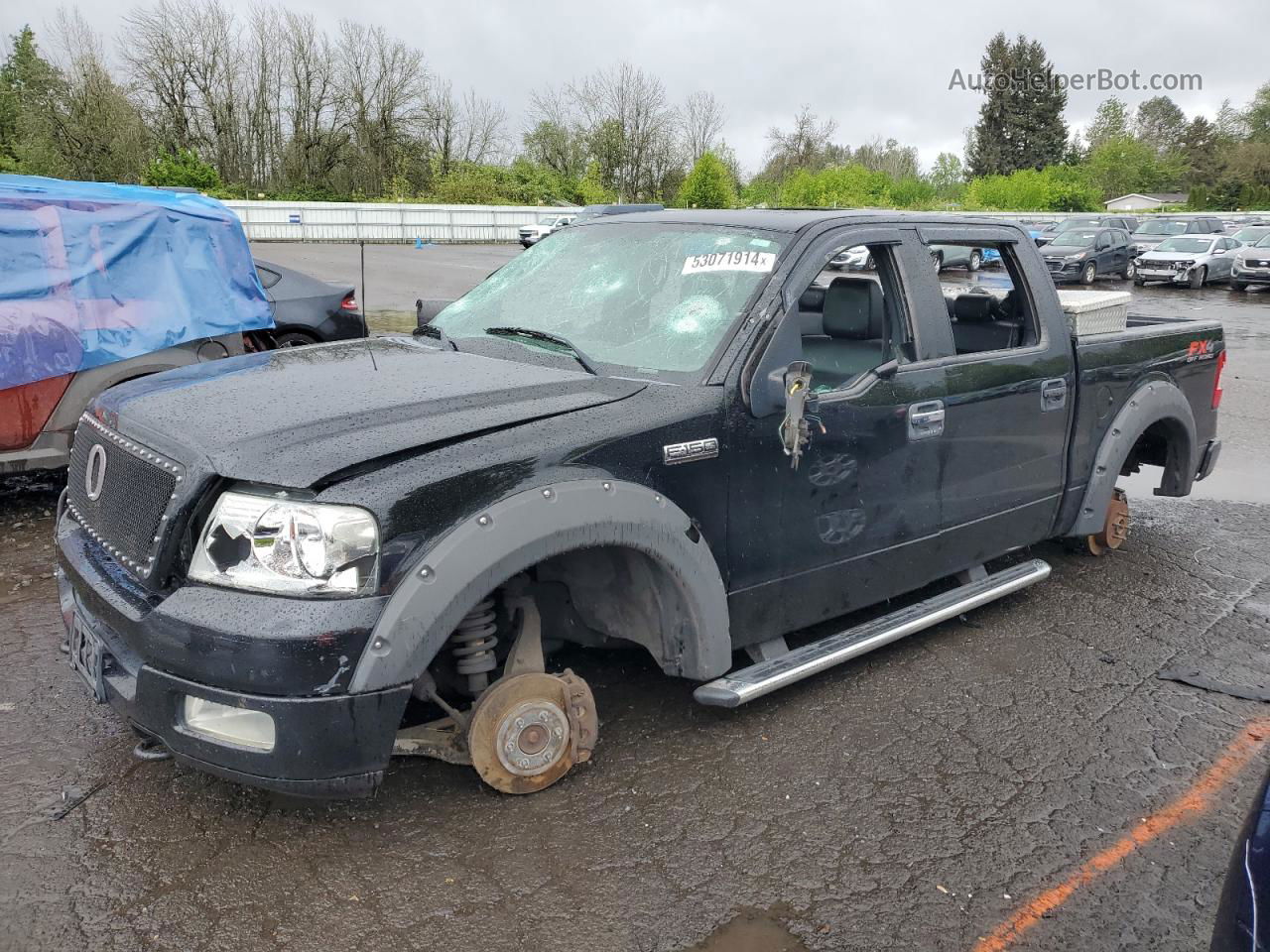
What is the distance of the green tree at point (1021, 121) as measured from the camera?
72875 mm

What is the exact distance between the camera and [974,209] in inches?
2074

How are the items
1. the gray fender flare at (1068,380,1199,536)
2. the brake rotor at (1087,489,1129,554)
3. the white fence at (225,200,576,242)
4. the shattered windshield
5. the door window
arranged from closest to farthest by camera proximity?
the shattered windshield < the door window < the gray fender flare at (1068,380,1199,536) < the brake rotor at (1087,489,1129,554) < the white fence at (225,200,576,242)

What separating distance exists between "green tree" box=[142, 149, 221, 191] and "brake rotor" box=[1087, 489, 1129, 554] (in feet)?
137

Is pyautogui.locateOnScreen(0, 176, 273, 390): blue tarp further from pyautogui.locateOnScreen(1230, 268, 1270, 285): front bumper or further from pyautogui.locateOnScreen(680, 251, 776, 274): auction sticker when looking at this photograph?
pyautogui.locateOnScreen(1230, 268, 1270, 285): front bumper

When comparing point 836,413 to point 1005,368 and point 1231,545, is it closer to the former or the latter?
point 1005,368

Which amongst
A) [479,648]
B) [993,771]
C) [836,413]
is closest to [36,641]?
[479,648]

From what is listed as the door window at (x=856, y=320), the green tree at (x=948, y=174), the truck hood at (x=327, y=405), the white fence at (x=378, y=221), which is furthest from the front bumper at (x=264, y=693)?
the green tree at (x=948, y=174)

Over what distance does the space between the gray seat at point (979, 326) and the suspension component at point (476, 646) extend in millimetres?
2658

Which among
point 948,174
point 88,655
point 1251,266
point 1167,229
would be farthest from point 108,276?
point 948,174

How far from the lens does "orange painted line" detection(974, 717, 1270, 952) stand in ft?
8.87

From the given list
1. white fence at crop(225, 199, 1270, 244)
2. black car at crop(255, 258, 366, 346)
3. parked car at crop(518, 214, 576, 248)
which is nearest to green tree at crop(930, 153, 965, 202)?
white fence at crop(225, 199, 1270, 244)

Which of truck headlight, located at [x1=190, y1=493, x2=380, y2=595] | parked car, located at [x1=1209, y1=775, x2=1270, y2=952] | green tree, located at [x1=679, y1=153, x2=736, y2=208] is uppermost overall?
green tree, located at [x1=679, y1=153, x2=736, y2=208]

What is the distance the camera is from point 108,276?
6.21 meters

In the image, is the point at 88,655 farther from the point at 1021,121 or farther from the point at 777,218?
the point at 1021,121
